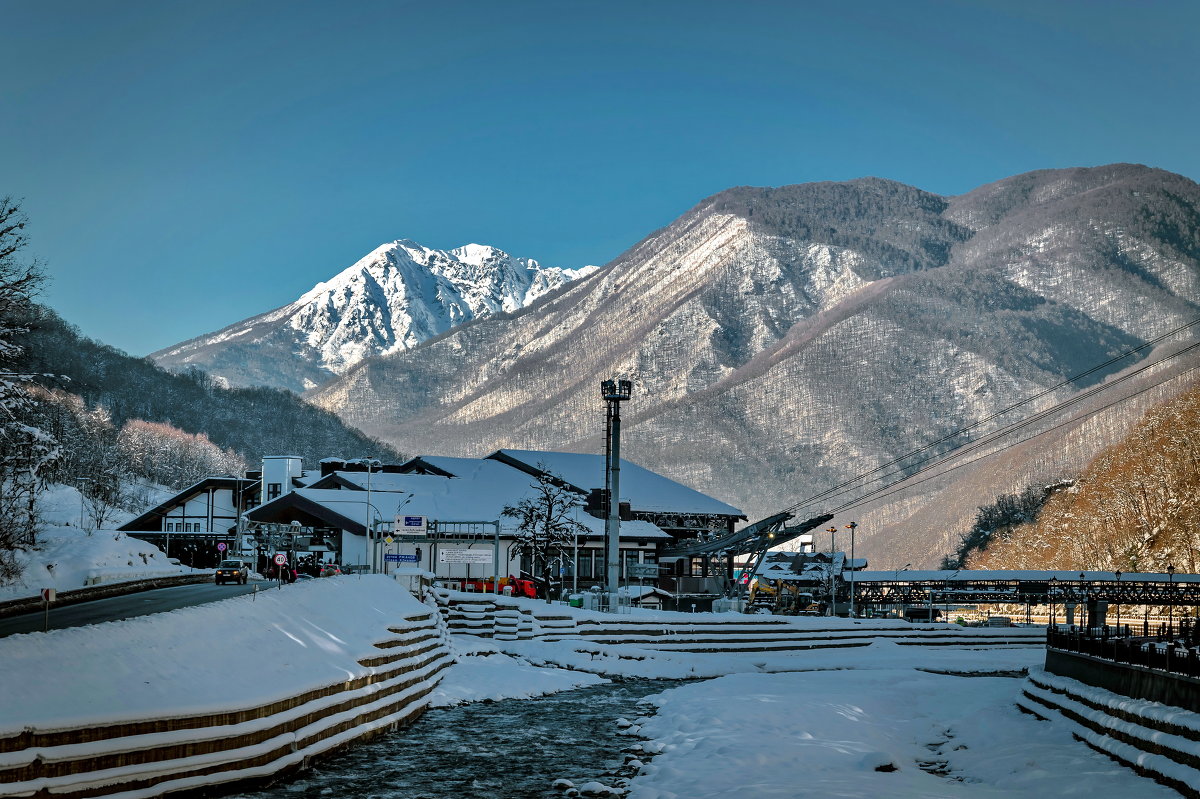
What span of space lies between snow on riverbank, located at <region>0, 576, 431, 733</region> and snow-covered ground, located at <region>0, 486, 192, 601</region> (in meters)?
13.9

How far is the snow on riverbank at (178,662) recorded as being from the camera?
16.7 metres

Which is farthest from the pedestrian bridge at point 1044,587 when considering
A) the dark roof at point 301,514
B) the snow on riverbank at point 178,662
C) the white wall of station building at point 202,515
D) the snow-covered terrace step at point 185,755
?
the snow-covered terrace step at point 185,755

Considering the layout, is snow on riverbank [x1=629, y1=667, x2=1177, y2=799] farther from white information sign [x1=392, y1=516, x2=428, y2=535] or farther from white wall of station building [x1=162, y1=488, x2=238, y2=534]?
white wall of station building [x1=162, y1=488, x2=238, y2=534]

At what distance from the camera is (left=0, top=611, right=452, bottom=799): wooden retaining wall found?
1590cm

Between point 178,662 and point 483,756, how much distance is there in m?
9.66

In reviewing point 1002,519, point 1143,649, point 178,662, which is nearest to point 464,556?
point 1143,649

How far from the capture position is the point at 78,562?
5056cm

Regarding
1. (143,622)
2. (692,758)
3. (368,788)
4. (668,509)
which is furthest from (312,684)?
(668,509)

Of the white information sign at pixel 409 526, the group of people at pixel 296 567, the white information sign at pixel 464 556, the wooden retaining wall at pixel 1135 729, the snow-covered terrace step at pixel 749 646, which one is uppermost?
the white information sign at pixel 409 526

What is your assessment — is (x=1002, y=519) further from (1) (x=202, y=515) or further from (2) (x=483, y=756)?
(2) (x=483, y=756)

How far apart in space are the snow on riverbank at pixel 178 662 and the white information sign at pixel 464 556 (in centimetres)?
3507

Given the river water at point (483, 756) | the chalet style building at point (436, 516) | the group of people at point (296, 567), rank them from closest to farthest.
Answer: the river water at point (483, 756) → the group of people at point (296, 567) → the chalet style building at point (436, 516)

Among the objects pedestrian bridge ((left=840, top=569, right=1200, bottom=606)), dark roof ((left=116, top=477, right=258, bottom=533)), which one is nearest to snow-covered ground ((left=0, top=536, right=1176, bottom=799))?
pedestrian bridge ((left=840, top=569, right=1200, bottom=606))

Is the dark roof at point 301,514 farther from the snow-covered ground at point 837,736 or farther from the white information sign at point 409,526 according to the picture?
the snow-covered ground at point 837,736
